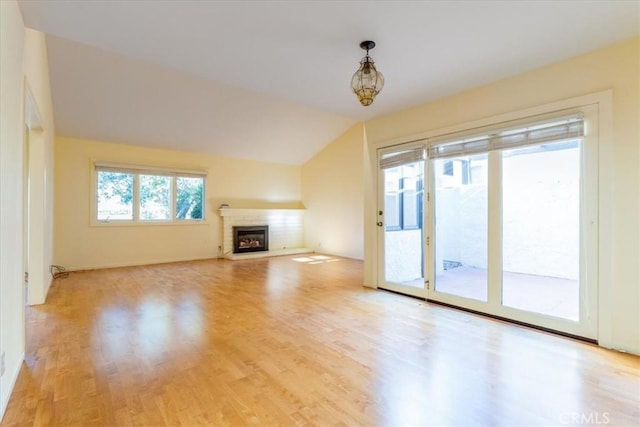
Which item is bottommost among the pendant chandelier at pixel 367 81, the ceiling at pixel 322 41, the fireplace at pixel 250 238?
the fireplace at pixel 250 238

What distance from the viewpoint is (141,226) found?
6395 mm

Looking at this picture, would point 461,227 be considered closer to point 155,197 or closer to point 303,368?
point 303,368

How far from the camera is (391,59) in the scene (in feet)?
9.21

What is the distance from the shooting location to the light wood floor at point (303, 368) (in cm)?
172

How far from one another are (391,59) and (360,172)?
4.43m

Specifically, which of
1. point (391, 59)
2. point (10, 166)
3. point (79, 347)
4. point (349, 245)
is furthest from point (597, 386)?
point (349, 245)

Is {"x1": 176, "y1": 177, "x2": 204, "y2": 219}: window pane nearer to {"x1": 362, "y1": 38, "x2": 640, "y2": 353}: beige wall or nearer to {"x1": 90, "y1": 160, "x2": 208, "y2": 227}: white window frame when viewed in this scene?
{"x1": 90, "y1": 160, "x2": 208, "y2": 227}: white window frame

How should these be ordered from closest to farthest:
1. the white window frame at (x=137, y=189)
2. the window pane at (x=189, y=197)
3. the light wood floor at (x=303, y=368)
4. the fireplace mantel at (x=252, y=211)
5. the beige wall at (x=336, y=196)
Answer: the light wood floor at (x=303, y=368), the white window frame at (x=137, y=189), the window pane at (x=189, y=197), the beige wall at (x=336, y=196), the fireplace mantel at (x=252, y=211)

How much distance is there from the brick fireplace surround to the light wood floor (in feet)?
12.0

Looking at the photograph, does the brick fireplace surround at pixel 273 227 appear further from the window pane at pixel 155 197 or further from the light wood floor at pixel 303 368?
the light wood floor at pixel 303 368

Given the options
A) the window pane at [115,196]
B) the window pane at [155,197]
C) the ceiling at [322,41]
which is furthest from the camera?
the window pane at [155,197]

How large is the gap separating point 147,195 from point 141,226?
26.0 inches

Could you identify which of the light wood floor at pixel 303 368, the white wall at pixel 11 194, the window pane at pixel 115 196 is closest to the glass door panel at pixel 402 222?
the light wood floor at pixel 303 368

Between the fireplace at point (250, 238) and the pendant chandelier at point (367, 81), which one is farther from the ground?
the pendant chandelier at point (367, 81)
